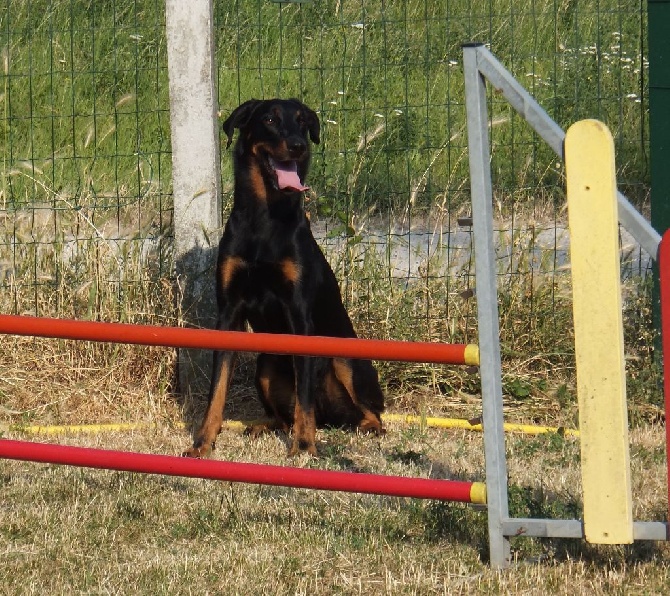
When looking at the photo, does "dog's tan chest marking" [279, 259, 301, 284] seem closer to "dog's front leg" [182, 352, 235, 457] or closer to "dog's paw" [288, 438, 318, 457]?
"dog's front leg" [182, 352, 235, 457]

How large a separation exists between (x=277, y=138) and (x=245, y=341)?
1.91 metres

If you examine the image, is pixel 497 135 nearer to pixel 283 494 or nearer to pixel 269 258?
pixel 269 258

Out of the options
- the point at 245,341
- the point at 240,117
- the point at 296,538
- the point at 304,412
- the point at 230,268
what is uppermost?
the point at 240,117

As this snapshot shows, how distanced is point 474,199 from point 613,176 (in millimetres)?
435

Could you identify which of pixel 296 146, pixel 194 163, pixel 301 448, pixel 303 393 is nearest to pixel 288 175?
pixel 296 146

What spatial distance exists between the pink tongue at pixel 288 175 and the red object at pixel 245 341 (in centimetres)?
172

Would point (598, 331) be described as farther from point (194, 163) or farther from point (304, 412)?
point (194, 163)

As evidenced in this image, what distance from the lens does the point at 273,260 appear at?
5.09 meters

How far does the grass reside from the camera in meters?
3.53

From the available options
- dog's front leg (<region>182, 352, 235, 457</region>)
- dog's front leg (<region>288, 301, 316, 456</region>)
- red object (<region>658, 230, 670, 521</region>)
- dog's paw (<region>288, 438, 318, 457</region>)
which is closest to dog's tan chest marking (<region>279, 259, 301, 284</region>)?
dog's front leg (<region>288, 301, 316, 456</region>)

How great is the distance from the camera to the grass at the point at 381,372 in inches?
139

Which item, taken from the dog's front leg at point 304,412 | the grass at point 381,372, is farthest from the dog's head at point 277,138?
the grass at point 381,372

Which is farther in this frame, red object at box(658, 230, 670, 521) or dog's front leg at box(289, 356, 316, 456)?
dog's front leg at box(289, 356, 316, 456)

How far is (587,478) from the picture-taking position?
3137mm
